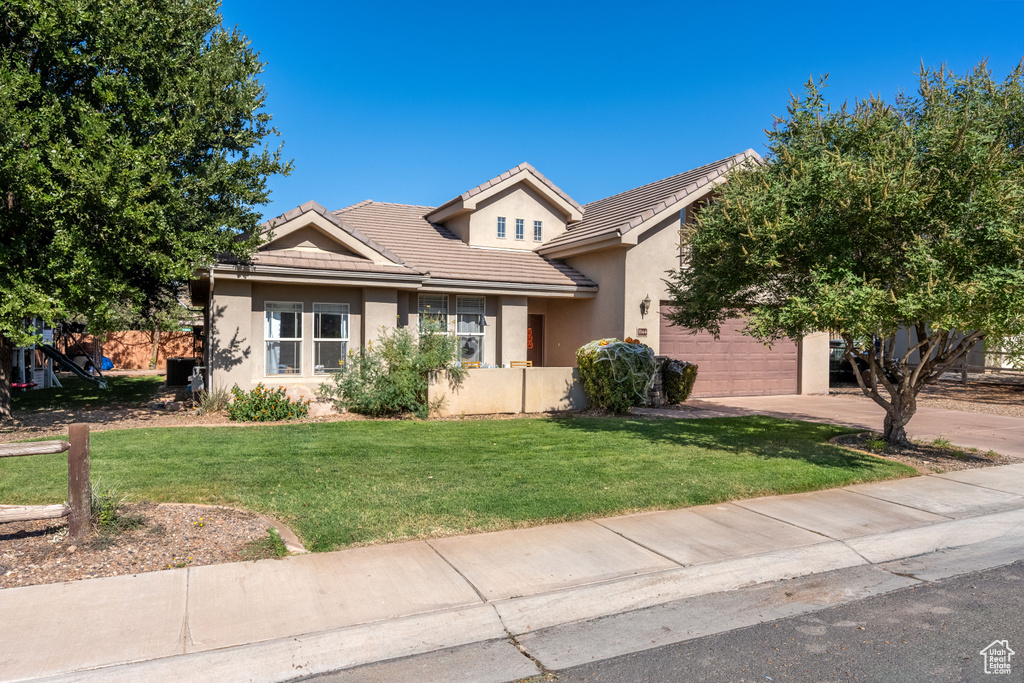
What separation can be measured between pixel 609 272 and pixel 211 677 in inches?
592

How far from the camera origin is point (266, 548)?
19.0 ft

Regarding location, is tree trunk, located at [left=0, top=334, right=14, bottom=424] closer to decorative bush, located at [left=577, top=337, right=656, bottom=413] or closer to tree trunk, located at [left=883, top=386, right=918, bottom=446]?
decorative bush, located at [left=577, top=337, right=656, bottom=413]

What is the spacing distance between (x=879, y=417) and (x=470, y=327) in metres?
9.77

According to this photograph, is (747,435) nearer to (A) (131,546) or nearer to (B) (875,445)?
(B) (875,445)

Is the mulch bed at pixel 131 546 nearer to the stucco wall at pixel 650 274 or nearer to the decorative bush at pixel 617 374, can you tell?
the decorative bush at pixel 617 374

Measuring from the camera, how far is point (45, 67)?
38.2 feet

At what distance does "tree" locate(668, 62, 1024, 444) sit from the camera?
8.30 m

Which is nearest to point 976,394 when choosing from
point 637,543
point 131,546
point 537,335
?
point 537,335

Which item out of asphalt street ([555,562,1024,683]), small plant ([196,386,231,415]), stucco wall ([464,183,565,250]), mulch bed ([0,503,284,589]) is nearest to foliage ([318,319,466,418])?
small plant ([196,386,231,415])

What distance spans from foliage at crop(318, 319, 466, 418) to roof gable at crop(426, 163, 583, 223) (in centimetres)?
615

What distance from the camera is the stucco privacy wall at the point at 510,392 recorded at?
45.9ft

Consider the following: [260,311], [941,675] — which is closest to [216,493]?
[941,675]

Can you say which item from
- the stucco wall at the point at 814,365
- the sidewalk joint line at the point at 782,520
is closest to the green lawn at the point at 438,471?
the sidewalk joint line at the point at 782,520

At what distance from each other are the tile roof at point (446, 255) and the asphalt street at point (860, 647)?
12484 mm
